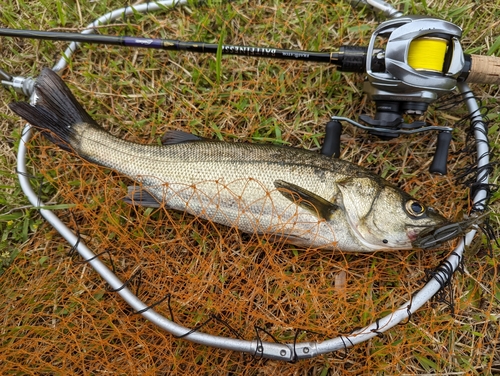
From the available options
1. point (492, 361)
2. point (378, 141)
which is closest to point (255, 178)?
point (378, 141)

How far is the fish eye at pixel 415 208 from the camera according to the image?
2.63m

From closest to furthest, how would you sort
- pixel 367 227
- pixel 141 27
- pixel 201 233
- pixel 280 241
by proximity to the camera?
pixel 367 227 → pixel 280 241 → pixel 201 233 → pixel 141 27

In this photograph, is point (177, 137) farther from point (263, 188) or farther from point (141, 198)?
point (263, 188)

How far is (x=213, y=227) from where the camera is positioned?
10.0ft

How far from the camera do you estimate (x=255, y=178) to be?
272cm

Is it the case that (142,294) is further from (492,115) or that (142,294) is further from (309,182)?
(492,115)

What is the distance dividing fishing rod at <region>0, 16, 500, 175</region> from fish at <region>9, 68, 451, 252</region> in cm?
36

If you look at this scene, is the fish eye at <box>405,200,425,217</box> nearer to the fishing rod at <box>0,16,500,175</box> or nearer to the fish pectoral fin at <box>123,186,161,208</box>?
the fishing rod at <box>0,16,500,175</box>

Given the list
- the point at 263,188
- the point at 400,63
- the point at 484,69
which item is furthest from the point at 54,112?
the point at 484,69

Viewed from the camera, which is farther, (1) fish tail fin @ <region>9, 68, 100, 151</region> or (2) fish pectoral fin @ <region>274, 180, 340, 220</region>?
(1) fish tail fin @ <region>9, 68, 100, 151</region>

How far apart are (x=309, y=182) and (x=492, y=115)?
1.79 metres

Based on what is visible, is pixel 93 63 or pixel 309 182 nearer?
pixel 309 182

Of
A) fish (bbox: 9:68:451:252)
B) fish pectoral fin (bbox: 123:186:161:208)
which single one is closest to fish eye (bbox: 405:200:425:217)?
fish (bbox: 9:68:451:252)

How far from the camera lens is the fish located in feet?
8.73
